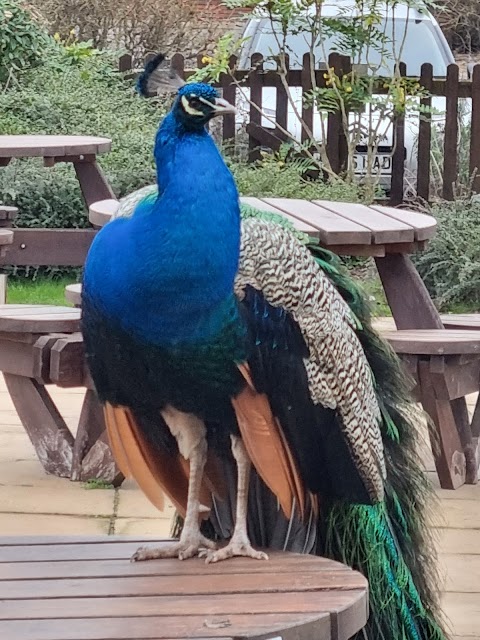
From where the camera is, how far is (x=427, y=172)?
374 inches

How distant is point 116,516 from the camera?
4.29 metres

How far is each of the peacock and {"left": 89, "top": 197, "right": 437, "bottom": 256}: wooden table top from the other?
1.39m

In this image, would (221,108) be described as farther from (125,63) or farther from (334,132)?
(125,63)

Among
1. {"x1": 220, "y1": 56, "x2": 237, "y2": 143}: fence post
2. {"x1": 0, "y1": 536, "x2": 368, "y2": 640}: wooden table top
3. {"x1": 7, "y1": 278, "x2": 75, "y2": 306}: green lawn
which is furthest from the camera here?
{"x1": 220, "y1": 56, "x2": 237, "y2": 143}: fence post

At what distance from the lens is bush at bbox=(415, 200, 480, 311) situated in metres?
7.89

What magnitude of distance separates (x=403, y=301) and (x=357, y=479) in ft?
7.97

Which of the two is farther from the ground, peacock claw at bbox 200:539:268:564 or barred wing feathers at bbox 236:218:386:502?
barred wing feathers at bbox 236:218:386:502

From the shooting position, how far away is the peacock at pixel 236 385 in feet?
7.69

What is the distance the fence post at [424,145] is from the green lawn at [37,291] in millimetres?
2728

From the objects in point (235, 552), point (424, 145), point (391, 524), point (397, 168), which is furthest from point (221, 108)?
point (397, 168)

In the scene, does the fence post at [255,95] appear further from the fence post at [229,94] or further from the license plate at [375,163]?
the license plate at [375,163]

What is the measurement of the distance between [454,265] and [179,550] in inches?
225

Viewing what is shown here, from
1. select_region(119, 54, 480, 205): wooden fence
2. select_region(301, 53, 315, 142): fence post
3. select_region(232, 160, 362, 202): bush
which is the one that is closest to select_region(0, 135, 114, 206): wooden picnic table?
select_region(232, 160, 362, 202): bush

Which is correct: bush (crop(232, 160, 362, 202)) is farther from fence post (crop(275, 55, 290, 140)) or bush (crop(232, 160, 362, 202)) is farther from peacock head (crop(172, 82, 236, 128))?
peacock head (crop(172, 82, 236, 128))
